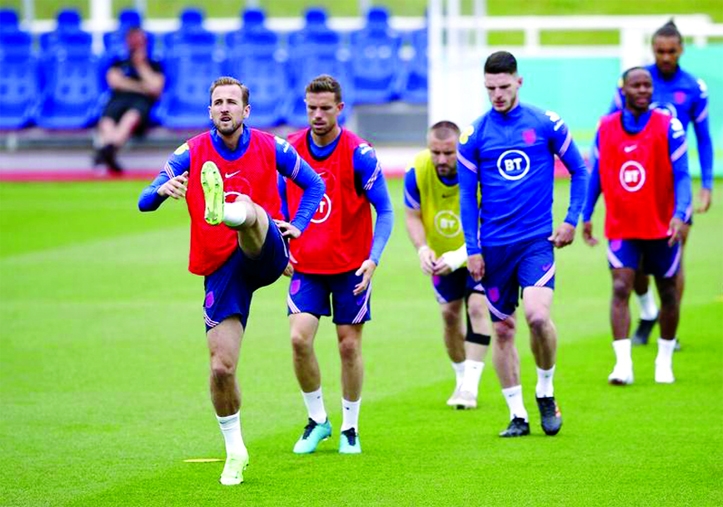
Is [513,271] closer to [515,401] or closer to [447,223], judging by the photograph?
[515,401]

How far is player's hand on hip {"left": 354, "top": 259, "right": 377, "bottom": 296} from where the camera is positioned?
8195mm

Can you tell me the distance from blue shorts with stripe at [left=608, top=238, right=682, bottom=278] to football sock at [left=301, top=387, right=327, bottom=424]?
9.50ft

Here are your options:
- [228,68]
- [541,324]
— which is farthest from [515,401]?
[228,68]

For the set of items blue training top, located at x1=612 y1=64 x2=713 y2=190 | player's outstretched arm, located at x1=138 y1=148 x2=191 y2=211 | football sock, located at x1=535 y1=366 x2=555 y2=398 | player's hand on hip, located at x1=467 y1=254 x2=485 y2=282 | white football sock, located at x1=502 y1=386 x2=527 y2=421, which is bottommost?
white football sock, located at x1=502 y1=386 x2=527 y2=421

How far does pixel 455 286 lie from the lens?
32.1ft

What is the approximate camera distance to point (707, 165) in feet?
36.7

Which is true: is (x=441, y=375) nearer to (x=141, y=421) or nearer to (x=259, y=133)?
(x=141, y=421)

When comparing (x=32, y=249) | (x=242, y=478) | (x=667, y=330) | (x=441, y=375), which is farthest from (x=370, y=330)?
(x=32, y=249)

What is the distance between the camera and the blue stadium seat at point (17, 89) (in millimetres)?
28016

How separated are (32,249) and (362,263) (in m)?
10.8

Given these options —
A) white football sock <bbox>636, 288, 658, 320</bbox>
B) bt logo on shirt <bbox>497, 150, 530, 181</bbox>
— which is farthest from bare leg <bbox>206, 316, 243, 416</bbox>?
white football sock <bbox>636, 288, 658, 320</bbox>

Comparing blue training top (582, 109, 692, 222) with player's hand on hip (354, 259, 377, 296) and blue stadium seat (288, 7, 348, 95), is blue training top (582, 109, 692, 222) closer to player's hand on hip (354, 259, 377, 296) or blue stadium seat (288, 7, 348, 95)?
player's hand on hip (354, 259, 377, 296)

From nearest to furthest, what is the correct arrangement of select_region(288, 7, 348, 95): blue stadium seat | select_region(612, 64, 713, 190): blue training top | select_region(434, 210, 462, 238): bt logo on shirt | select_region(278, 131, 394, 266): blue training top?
select_region(278, 131, 394, 266): blue training top → select_region(434, 210, 462, 238): bt logo on shirt → select_region(612, 64, 713, 190): blue training top → select_region(288, 7, 348, 95): blue stadium seat

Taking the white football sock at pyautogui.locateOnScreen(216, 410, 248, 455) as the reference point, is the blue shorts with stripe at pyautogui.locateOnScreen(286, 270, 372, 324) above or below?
above
